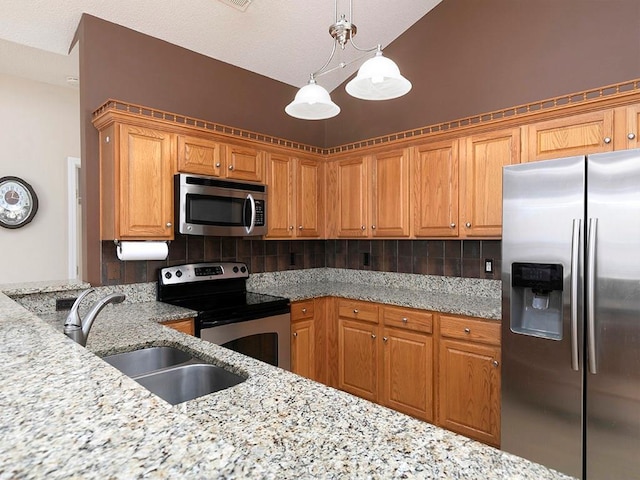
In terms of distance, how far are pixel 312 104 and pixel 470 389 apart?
78.6 inches

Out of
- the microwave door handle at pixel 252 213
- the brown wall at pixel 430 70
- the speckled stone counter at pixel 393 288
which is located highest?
the brown wall at pixel 430 70

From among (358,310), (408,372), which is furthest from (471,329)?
(358,310)

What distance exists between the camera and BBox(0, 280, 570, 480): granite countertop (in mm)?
439

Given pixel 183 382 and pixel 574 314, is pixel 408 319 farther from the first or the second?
pixel 183 382

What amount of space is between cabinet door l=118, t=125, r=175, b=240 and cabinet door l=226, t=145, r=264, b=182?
467 millimetres

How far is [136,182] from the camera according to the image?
8.17ft

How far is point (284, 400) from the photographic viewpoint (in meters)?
1.00

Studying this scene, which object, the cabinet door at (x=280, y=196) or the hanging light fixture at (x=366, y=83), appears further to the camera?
the cabinet door at (x=280, y=196)

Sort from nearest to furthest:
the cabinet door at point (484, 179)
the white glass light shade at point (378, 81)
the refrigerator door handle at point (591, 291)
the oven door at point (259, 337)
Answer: the white glass light shade at point (378, 81) < the refrigerator door handle at point (591, 291) < the oven door at point (259, 337) < the cabinet door at point (484, 179)

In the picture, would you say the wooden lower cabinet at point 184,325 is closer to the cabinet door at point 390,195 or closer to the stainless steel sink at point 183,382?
the stainless steel sink at point 183,382

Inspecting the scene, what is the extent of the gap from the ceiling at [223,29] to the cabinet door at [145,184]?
0.90 meters

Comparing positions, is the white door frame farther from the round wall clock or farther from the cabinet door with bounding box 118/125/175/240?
the cabinet door with bounding box 118/125/175/240

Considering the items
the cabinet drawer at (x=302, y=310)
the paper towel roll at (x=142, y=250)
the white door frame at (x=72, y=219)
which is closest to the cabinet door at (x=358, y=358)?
the cabinet drawer at (x=302, y=310)

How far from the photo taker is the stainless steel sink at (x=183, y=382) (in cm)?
136
